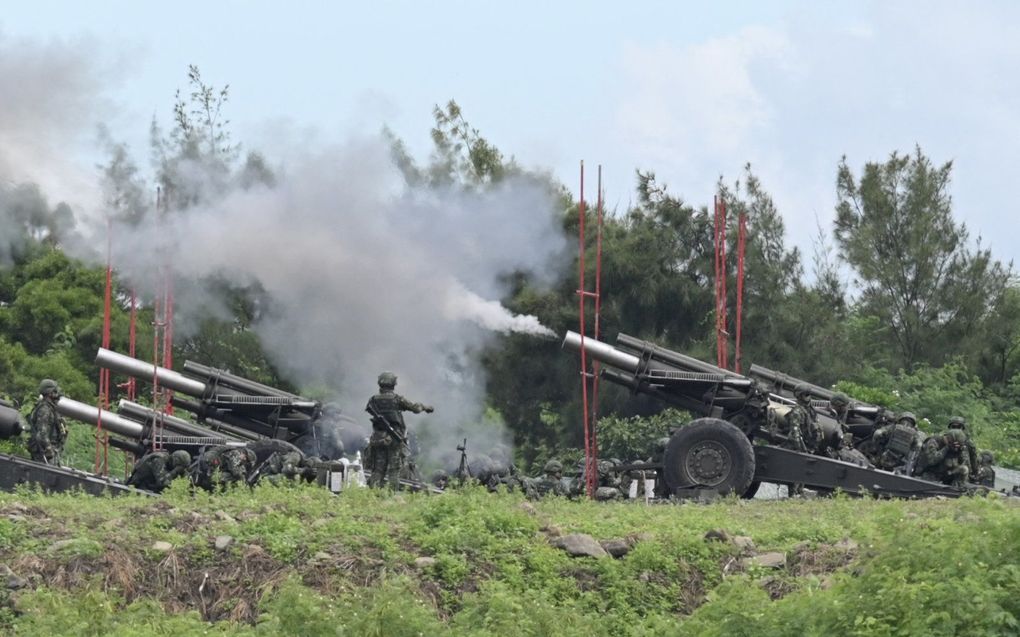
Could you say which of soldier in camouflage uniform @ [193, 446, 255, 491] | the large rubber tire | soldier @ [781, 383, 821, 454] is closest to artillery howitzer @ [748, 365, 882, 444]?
soldier @ [781, 383, 821, 454]

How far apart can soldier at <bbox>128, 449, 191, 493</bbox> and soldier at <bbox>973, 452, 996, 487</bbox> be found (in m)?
10.7

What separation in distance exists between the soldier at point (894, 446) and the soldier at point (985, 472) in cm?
89

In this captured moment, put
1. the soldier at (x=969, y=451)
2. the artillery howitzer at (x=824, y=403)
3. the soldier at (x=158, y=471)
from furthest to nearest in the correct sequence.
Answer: the artillery howitzer at (x=824, y=403), the soldier at (x=969, y=451), the soldier at (x=158, y=471)

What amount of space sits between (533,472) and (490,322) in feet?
17.5

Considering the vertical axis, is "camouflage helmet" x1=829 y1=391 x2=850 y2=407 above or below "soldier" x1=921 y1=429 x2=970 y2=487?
above

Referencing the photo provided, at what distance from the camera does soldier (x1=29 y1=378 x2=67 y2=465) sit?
99.2ft

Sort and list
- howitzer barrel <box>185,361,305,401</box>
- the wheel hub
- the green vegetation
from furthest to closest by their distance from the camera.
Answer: howitzer barrel <box>185,361,305,401</box> < the wheel hub < the green vegetation

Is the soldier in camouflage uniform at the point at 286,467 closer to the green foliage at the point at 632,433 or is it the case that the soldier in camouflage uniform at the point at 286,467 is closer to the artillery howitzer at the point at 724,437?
the artillery howitzer at the point at 724,437

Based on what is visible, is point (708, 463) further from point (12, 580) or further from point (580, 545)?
point (12, 580)

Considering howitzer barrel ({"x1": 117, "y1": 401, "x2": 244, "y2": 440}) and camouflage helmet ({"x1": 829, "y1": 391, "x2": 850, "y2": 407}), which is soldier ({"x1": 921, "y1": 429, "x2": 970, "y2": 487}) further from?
howitzer barrel ({"x1": 117, "y1": 401, "x2": 244, "y2": 440})

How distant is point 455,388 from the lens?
37.1m

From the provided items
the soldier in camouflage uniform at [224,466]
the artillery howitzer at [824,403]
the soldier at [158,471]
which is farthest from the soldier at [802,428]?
the soldier at [158,471]

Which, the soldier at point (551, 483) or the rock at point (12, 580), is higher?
the soldier at point (551, 483)

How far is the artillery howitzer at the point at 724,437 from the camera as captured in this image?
98.4ft
